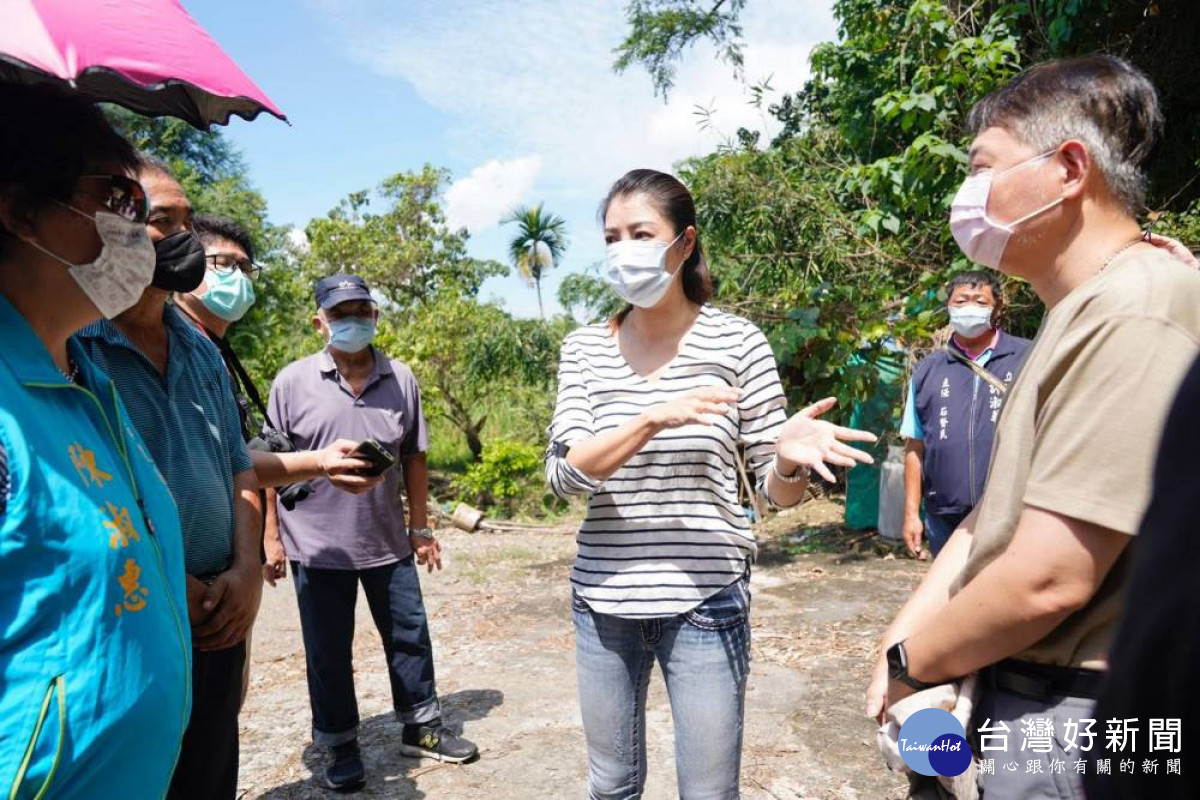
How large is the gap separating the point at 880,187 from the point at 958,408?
277cm

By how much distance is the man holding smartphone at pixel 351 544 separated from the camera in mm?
3520

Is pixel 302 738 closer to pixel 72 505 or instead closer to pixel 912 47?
pixel 72 505

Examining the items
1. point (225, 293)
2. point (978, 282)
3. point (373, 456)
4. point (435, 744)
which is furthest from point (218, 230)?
point (978, 282)

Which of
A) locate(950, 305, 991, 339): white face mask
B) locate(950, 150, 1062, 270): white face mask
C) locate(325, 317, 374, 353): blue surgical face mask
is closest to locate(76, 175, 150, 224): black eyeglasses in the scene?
locate(950, 150, 1062, 270): white face mask

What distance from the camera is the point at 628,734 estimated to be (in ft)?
6.96

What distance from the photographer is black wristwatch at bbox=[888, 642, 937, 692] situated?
1538mm

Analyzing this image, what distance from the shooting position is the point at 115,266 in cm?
163

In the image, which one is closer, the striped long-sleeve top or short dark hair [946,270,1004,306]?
the striped long-sleeve top

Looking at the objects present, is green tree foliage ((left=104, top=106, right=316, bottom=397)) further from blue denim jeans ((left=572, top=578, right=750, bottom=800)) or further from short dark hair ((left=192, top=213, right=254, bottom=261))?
blue denim jeans ((left=572, top=578, right=750, bottom=800))

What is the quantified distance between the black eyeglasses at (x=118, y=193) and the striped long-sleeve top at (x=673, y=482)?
1109mm

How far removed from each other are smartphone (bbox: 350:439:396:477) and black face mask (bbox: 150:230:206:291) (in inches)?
29.3

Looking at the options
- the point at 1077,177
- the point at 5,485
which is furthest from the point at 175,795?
the point at 1077,177

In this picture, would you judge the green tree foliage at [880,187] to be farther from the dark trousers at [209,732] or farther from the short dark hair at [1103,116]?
the dark trousers at [209,732]

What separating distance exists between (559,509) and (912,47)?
22.0 feet
